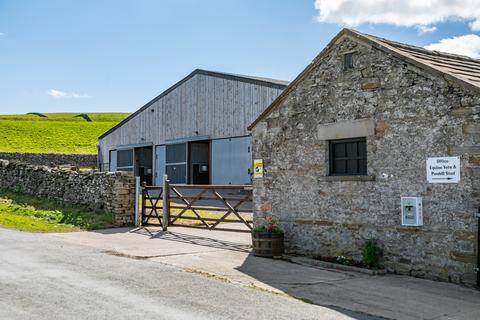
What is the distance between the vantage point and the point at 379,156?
32.4 ft

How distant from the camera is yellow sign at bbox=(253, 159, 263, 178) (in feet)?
40.2

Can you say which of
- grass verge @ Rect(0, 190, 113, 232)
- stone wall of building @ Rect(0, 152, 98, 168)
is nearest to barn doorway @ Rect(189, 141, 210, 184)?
grass verge @ Rect(0, 190, 113, 232)

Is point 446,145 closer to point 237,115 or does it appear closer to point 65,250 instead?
point 65,250

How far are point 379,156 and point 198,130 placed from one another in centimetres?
1975

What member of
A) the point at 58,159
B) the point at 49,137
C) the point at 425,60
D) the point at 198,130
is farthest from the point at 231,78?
the point at 49,137

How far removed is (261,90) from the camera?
25.1 m

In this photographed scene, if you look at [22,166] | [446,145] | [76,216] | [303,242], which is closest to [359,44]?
[446,145]

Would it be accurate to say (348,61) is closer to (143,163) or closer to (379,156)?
(379,156)

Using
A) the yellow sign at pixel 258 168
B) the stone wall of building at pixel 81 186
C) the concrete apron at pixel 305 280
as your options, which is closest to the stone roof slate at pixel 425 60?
the yellow sign at pixel 258 168

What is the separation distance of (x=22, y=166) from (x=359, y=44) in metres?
16.8

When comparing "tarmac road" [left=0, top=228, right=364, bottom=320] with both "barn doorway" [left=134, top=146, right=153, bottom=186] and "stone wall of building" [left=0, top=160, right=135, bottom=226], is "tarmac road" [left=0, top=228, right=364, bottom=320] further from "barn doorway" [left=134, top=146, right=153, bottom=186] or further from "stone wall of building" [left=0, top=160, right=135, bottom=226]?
"barn doorway" [left=134, top=146, right=153, bottom=186]

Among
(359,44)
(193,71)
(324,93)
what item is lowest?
(324,93)

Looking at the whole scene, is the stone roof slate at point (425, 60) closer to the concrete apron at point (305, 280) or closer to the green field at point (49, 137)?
the concrete apron at point (305, 280)

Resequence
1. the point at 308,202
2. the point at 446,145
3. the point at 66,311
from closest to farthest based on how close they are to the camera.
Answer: the point at 66,311 < the point at 446,145 < the point at 308,202
